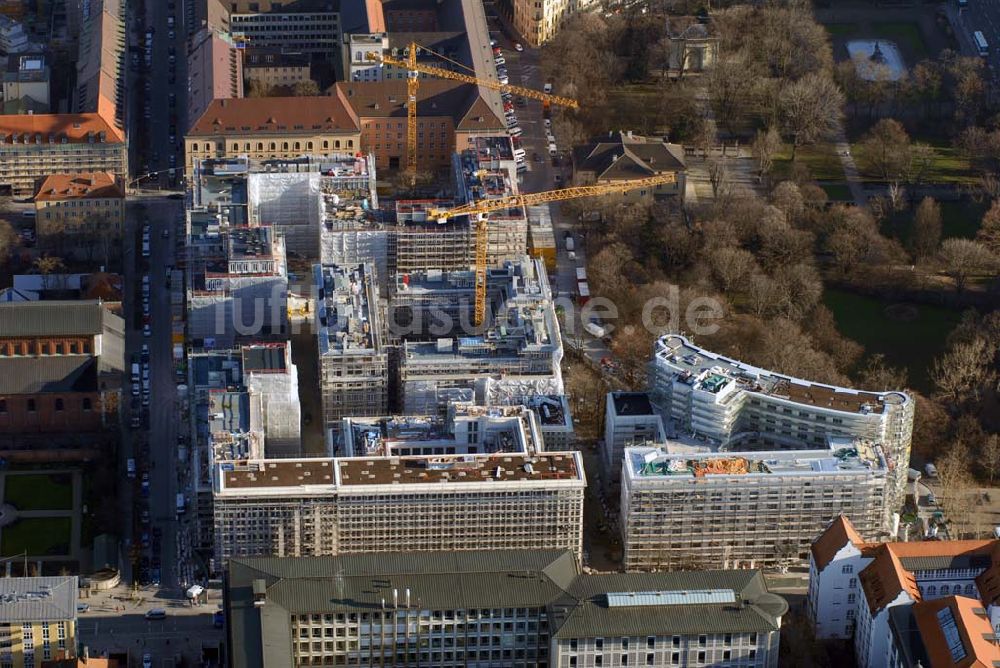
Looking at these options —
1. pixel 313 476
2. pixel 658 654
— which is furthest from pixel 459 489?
pixel 658 654

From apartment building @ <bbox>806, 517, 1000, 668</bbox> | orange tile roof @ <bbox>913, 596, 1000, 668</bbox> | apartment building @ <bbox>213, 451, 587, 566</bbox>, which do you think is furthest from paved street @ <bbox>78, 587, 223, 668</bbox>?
orange tile roof @ <bbox>913, 596, 1000, 668</bbox>

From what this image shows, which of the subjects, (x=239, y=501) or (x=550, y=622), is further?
(x=239, y=501)

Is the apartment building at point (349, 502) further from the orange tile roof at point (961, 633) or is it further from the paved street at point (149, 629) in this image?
the orange tile roof at point (961, 633)

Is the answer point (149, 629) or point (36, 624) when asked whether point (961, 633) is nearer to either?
point (149, 629)

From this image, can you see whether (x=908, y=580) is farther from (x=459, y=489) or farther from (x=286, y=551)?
(x=286, y=551)

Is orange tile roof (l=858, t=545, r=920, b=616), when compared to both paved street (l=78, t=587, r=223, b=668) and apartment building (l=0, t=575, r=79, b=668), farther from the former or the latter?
apartment building (l=0, t=575, r=79, b=668)

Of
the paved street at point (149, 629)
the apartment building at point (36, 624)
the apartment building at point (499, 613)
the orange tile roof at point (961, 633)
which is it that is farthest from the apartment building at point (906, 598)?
the apartment building at point (36, 624)

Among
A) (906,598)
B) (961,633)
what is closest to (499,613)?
(906,598)
